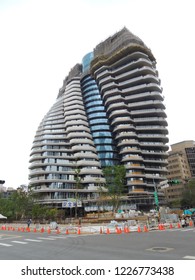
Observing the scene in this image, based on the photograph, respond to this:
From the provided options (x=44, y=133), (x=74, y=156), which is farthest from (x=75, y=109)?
(x=74, y=156)

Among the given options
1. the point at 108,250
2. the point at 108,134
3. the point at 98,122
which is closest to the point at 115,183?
the point at 108,134

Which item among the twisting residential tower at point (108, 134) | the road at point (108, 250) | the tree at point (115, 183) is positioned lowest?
the road at point (108, 250)

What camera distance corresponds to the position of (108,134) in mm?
107312

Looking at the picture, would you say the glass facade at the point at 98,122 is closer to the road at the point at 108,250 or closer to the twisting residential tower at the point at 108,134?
the twisting residential tower at the point at 108,134

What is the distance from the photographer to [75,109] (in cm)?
11388

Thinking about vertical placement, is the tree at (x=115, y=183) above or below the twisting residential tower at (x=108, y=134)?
below

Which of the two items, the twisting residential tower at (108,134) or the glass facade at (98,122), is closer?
the twisting residential tower at (108,134)

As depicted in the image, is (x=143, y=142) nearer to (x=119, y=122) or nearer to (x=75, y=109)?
(x=119, y=122)

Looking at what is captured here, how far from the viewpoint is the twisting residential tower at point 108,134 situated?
90.1 meters

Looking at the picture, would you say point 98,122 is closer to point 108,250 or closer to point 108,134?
point 108,134

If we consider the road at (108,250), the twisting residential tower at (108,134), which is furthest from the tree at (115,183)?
the road at (108,250)

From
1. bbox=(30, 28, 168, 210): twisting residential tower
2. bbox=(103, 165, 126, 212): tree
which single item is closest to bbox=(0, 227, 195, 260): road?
bbox=(103, 165, 126, 212): tree

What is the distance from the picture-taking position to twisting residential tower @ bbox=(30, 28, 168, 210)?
296ft
